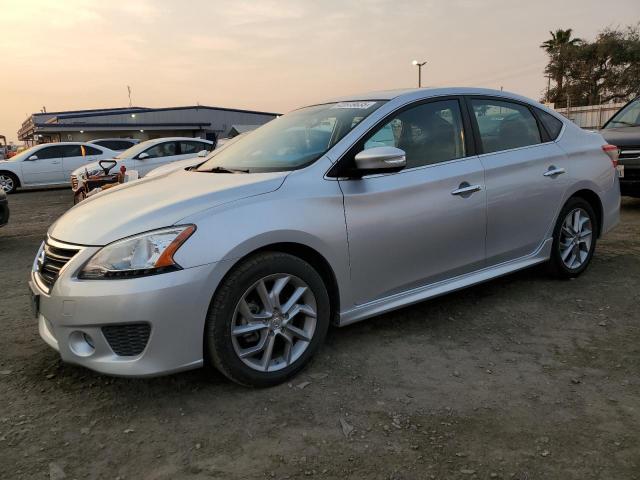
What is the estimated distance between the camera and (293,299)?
2877 millimetres

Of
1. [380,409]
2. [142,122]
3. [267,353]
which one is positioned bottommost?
[380,409]

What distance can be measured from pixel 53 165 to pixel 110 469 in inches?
629

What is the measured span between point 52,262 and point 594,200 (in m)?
4.17

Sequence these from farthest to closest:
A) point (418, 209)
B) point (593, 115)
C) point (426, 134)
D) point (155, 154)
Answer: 1. point (593, 115)
2. point (155, 154)
3. point (426, 134)
4. point (418, 209)

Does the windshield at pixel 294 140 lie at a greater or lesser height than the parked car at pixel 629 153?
greater

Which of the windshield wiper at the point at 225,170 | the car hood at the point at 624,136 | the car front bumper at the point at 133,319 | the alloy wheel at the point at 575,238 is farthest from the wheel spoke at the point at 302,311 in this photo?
the car hood at the point at 624,136

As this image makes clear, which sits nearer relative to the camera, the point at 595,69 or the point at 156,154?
the point at 156,154

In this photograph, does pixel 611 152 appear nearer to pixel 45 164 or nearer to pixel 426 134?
pixel 426 134

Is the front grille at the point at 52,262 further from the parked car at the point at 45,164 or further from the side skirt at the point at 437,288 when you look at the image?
the parked car at the point at 45,164

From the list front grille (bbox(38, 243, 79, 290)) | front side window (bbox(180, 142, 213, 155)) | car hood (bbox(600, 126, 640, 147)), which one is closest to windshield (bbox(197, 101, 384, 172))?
front grille (bbox(38, 243, 79, 290))

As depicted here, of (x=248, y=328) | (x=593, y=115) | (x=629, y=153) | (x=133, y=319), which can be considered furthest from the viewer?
(x=593, y=115)

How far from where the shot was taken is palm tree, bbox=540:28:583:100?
43.9 metres

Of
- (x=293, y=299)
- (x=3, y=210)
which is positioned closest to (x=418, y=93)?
(x=293, y=299)

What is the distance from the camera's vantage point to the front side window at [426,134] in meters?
3.41
